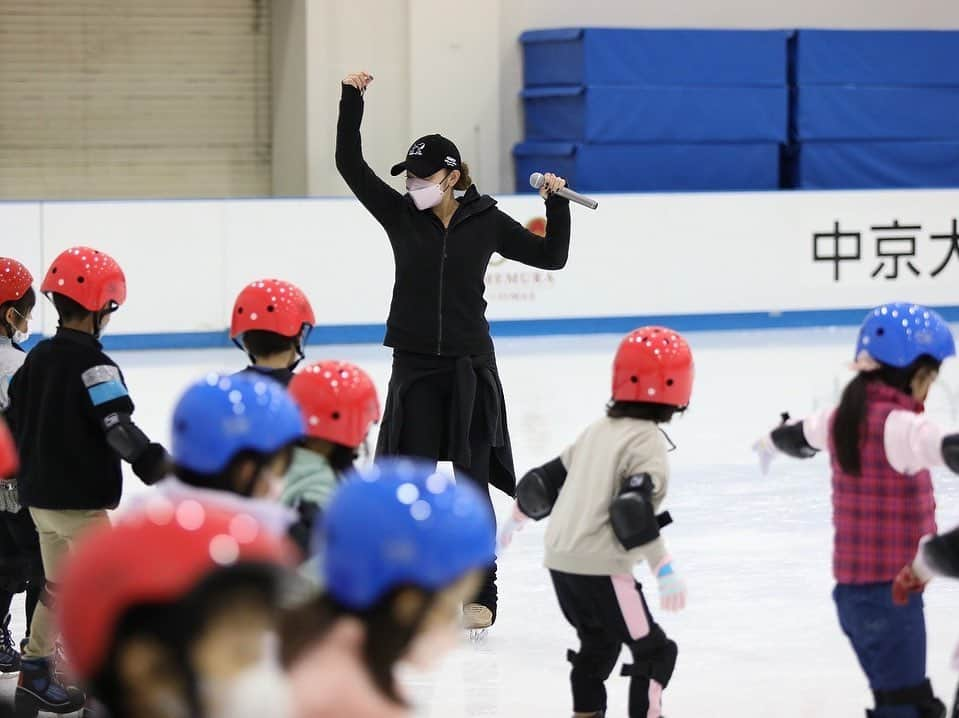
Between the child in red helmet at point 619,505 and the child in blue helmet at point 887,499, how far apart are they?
15.2 inches

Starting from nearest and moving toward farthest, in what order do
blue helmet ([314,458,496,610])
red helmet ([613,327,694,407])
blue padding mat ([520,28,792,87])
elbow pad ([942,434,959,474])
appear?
blue helmet ([314,458,496,610]) < elbow pad ([942,434,959,474]) < red helmet ([613,327,694,407]) < blue padding mat ([520,28,792,87])

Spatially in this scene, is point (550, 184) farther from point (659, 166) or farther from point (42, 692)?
point (659, 166)

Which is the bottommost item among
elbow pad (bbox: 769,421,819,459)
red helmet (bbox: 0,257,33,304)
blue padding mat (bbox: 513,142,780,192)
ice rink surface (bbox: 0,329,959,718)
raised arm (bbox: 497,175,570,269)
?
ice rink surface (bbox: 0,329,959,718)

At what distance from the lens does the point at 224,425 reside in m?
2.41

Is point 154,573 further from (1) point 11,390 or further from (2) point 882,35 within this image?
(2) point 882,35

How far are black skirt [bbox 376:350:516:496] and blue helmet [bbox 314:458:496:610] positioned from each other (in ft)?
11.5

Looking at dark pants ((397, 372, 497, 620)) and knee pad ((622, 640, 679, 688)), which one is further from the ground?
dark pants ((397, 372, 497, 620))

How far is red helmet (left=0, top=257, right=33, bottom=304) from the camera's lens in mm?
4633

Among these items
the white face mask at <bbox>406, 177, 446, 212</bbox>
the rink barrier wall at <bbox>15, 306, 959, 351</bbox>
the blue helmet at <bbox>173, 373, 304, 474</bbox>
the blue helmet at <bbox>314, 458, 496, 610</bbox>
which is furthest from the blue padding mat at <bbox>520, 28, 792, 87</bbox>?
the blue helmet at <bbox>314, 458, 496, 610</bbox>

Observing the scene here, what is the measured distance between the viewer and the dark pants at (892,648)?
362 centimetres

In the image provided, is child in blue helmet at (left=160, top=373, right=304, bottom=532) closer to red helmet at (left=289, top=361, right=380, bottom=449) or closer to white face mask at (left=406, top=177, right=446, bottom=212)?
red helmet at (left=289, top=361, right=380, bottom=449)

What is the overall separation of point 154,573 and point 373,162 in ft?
50.5

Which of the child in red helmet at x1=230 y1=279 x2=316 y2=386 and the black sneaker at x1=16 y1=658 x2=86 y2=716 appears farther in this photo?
the black sneaker at x1=16 y1=658 x2=86 y2=716

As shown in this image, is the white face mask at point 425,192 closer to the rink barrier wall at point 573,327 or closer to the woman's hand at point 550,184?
the woman's hand at point 550,184
